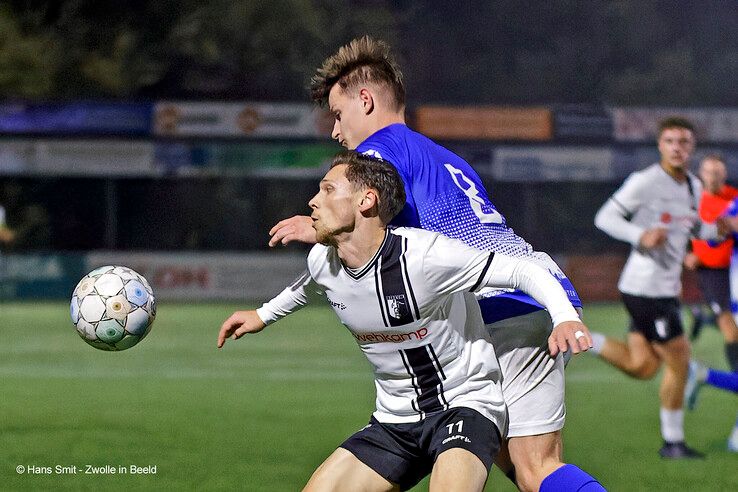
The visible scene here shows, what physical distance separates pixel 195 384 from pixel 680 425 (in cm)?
493

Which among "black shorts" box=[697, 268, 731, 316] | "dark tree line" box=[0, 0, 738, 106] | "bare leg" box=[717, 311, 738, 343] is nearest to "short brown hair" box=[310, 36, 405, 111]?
"bare leg" box=[717, 311, 738, 343]

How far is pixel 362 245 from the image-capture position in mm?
4574

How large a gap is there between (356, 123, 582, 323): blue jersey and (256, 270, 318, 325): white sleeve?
43cm

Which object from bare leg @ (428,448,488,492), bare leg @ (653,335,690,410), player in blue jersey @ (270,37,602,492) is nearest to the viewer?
bare leg @ (428,448,488,492)

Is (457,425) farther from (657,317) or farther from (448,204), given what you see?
(657,317)

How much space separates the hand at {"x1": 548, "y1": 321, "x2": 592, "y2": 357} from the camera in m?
4.18

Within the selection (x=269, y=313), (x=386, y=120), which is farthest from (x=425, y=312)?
(x=386, y=120)

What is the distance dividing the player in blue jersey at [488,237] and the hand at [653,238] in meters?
3.23

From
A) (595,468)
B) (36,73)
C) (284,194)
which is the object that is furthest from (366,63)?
(36,73)

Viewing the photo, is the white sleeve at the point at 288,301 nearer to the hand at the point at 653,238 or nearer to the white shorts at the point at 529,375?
the white shorts at the point at 529,375

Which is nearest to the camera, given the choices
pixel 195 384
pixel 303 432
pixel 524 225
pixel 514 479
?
pixel 514 479

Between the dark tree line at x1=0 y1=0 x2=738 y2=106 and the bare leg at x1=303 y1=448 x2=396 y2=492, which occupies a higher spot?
the dark tree line at x1=0 y1=0 x2=738 y2=106

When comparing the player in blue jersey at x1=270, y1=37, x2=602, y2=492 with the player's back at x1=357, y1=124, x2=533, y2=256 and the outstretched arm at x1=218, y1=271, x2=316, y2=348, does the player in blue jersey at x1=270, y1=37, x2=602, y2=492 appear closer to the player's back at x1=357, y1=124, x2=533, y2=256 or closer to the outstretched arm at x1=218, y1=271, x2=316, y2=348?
the player's back at x1=357, y1=124, x2=533, y2=256

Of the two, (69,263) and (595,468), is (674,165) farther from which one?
(69,263)
